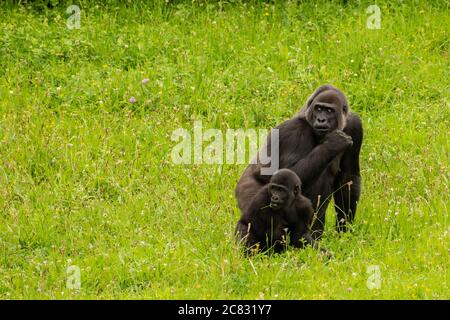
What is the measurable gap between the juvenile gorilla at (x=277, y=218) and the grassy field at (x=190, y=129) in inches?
6.4

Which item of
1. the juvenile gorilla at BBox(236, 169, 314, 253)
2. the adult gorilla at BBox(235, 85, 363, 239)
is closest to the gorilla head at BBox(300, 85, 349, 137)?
the adult gorilla at BBox(235, 85, 363, 239)

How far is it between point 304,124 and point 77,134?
2466 millimetres

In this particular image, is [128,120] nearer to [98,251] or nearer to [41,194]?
[41,194]

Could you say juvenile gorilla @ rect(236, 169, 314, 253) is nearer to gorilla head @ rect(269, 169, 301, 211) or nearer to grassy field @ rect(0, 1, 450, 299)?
gorilla head @ rect(269, 169, 301, 211)

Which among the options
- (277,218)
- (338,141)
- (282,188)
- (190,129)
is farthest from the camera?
(190,129)

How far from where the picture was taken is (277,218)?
682cm

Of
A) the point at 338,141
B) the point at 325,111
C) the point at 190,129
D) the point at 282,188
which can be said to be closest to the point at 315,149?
the point at 338,141

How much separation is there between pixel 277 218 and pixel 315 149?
59cm

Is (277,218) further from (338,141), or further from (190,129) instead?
(190,129)

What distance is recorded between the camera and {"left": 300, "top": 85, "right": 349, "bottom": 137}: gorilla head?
7047 mm

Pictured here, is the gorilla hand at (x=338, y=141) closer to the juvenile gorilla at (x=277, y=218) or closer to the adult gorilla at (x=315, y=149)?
the adult gorilla at (x=315, y=149)

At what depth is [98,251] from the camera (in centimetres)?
688
